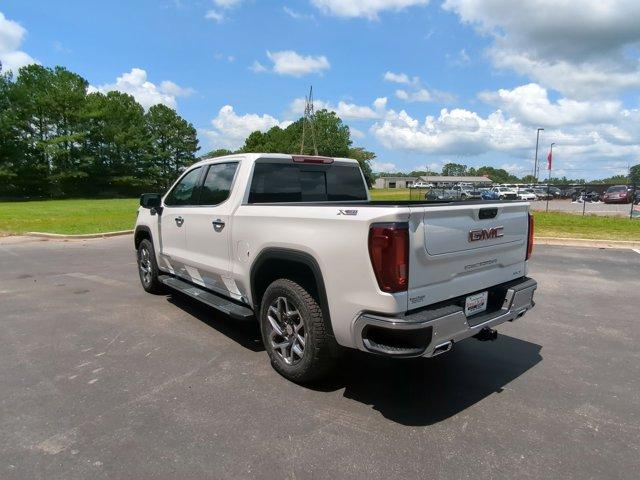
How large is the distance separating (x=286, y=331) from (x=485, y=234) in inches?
70.0

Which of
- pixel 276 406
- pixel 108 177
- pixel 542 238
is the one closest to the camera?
pixel 276 406

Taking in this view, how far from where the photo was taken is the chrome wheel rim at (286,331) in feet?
12.2

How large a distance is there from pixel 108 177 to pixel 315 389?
62.0 m

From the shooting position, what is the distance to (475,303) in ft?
11.7

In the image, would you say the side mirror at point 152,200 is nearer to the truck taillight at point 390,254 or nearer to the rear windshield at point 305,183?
the rear windshield at point 305,183

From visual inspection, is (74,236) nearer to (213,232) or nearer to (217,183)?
(217,183)

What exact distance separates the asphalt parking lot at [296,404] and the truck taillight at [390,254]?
102cm

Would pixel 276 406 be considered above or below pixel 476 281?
below

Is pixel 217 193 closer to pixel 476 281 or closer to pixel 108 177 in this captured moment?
pixel 476 281

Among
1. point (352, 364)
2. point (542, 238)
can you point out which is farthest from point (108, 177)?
point (352, 364)

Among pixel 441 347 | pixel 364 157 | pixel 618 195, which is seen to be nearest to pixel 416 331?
pixel 441 347

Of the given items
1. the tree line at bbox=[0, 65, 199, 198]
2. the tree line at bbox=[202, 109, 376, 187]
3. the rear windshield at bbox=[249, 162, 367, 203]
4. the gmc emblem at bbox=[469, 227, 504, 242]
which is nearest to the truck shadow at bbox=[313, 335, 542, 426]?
the gmc emblem at bbox=[469, 227, 504, 242]

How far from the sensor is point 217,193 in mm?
4867

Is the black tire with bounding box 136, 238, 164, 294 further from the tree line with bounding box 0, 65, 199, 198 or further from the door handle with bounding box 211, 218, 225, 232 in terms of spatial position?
the tree line with bounding box 0, 65, 199, 198
